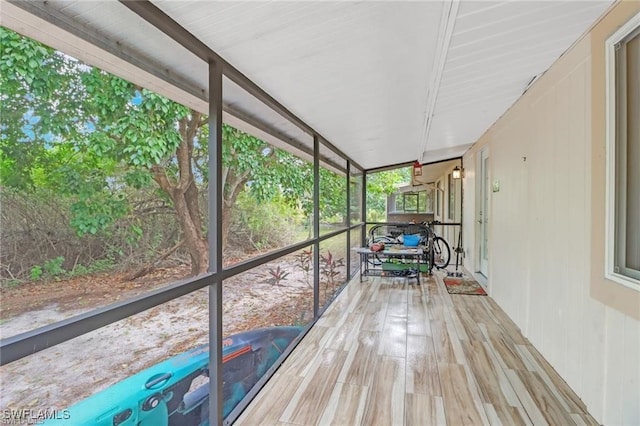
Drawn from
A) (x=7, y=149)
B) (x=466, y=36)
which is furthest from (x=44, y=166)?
(x=466, y=36)

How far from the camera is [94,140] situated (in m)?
1.40

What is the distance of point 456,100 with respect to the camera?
10.2 ft

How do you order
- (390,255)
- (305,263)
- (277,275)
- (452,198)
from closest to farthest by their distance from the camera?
(277,275) < (305,263) < (390,255) < (452,198)

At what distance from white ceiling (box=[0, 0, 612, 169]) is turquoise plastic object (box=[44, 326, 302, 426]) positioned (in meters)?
1.60

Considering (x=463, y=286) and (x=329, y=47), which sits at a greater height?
(x=329, y=47)

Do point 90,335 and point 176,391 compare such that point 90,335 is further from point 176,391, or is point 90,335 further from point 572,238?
point 572,238

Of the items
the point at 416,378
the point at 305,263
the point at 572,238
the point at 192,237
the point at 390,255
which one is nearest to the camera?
the point at 192,237

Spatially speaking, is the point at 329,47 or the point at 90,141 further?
the point at 329,47

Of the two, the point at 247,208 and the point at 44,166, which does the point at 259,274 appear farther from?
the point at 44,166

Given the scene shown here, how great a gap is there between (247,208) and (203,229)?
0.79m

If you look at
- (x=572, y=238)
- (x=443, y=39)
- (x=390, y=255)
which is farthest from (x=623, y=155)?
(x=390, y=255)

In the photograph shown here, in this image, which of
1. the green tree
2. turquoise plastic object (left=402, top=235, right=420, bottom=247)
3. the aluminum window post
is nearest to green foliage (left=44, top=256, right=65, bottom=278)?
the green tree

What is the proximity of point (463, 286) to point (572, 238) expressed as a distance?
2987mm

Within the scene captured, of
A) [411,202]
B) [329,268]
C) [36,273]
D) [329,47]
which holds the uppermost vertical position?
[329,47]
